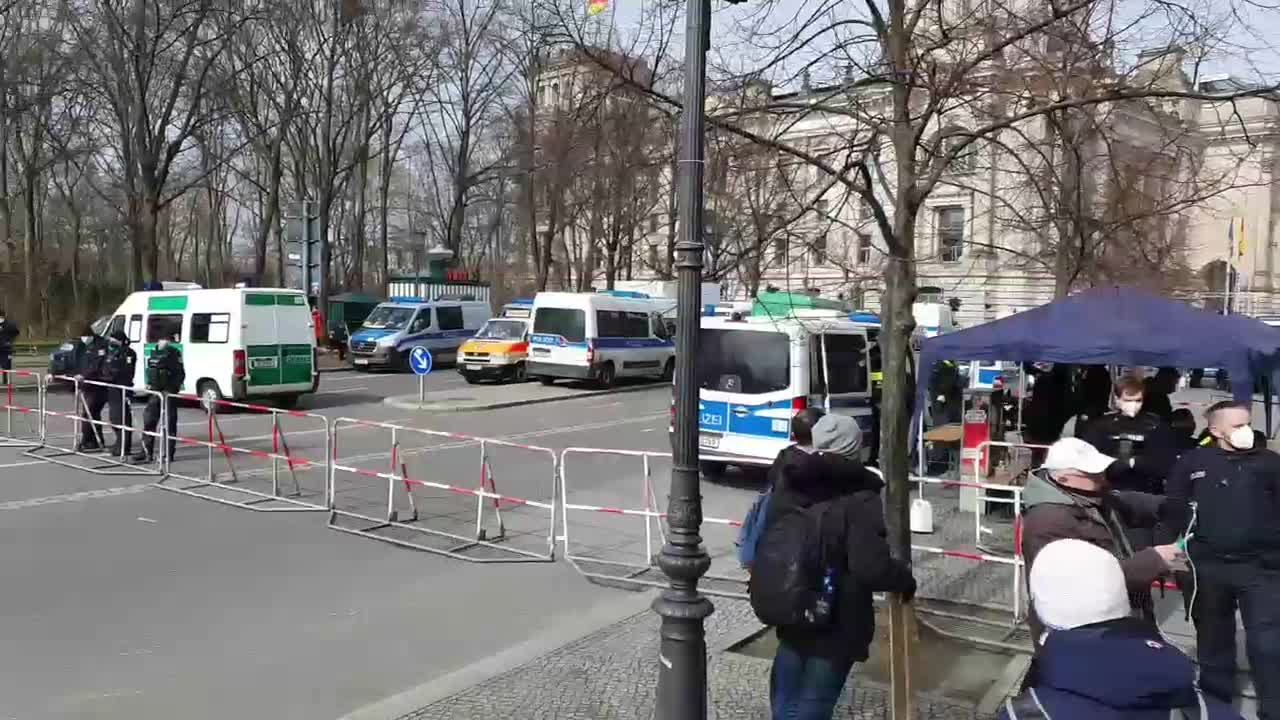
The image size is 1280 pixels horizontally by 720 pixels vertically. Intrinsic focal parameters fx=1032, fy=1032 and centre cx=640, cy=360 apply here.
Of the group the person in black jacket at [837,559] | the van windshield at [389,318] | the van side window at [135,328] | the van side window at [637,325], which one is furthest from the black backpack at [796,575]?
the van windshield at [389,318]

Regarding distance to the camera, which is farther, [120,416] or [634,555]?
[120,416]

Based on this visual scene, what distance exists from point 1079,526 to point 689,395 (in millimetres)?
1700

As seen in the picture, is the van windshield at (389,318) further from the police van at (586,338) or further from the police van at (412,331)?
the police van at (586,338)

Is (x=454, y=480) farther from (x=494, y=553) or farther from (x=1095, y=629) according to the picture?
(x=1095, y=629)

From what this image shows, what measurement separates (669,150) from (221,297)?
13772mm

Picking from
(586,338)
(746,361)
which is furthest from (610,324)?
(746,361)

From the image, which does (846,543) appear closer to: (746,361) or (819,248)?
(819,248)

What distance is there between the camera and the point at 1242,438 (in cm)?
521

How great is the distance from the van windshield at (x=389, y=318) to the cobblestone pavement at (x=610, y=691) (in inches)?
994

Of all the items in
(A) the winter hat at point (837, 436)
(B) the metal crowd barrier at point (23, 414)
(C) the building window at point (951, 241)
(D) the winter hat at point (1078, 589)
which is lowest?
(B) the metal crowd barrier at point (23, 414)

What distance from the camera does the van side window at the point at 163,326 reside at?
19719mm

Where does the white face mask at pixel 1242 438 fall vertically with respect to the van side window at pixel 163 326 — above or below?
below

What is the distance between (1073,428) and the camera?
7816mm

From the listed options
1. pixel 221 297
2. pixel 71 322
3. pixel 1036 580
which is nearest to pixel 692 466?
pixel 1036 580
